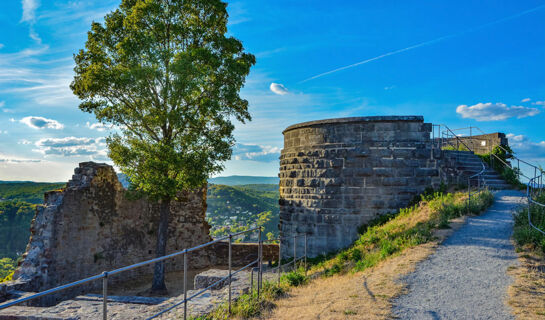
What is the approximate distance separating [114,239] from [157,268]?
85.2 inches

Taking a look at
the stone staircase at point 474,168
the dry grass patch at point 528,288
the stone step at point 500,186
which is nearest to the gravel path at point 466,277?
the dry grass patch at point 528,288

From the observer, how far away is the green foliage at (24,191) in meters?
51.1

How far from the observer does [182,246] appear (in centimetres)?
1709

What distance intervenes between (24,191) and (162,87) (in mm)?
56851

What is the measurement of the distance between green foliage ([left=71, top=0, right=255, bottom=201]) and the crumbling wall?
131cm

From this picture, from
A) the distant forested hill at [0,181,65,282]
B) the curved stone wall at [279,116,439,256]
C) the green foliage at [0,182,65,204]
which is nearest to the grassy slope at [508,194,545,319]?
the curved stone wall at [279,116,439,256]

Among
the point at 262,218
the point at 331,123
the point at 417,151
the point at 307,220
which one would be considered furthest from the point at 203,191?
the point at 262,218

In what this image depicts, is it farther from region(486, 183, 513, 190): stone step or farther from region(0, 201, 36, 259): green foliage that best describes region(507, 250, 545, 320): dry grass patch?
region(0, 201, 36, 259): green foliage

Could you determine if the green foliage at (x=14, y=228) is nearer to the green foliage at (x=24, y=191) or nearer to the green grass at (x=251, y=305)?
the green foliage at (x=24, y=191)

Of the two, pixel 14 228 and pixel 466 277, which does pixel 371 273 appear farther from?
pixel 14 228

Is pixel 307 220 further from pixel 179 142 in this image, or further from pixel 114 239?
pixel 114 239

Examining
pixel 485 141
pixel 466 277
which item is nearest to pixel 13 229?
pixel 485 141

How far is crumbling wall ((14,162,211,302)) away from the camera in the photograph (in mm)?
11219

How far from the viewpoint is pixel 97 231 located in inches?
521
